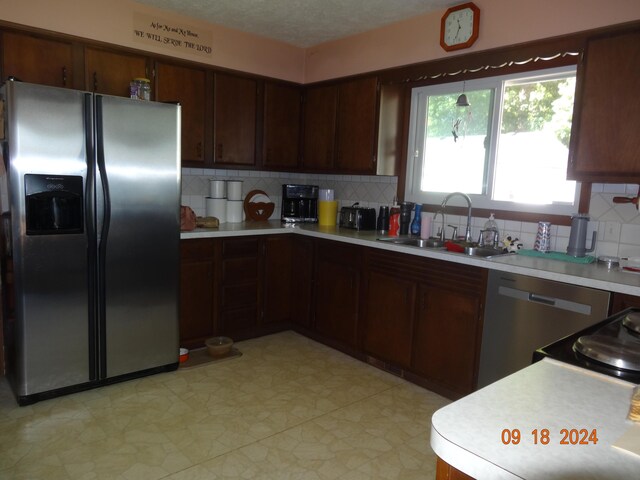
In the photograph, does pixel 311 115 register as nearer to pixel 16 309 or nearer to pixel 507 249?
pixel 507 249

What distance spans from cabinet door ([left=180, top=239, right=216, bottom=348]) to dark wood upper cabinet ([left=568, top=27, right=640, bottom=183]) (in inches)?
97.0

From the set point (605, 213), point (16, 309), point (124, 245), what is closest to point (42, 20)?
point (124, 245)

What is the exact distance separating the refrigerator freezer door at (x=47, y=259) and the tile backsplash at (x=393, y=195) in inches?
56.4

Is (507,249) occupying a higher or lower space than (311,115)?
lower

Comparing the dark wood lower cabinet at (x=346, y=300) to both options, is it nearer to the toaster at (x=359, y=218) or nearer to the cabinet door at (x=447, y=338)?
the cabinet door at (x=447, y=338)

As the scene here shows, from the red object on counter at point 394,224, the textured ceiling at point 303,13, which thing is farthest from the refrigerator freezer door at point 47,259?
the red object on counter at point 394,224

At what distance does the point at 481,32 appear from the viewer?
3064 mm

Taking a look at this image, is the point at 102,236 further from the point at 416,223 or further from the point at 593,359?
the point at 593,359

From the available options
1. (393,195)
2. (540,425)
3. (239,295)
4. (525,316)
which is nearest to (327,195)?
(393,195)

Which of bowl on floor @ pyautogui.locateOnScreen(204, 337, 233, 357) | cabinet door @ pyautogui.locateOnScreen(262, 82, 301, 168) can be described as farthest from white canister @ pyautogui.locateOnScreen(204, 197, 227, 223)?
bowl on floor @ pyautogui.locateOnScreen(204, 337, 233, 357)

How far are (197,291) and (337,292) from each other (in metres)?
1.06

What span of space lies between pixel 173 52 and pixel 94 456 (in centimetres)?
282

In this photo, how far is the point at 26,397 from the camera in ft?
8.49

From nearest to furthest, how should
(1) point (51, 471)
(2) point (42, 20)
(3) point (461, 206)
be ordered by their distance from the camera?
(1) point (51, 471) → (2) point (42, 20) → (3) point (461, 206)
